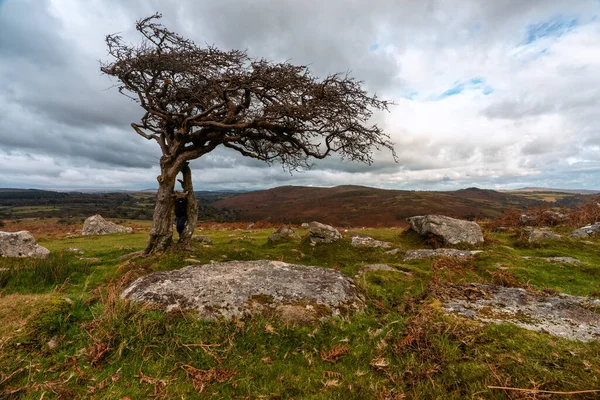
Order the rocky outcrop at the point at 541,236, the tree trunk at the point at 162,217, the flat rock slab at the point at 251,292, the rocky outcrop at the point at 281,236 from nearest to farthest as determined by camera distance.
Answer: the flat rock slab at the point at 251,292 → the tree trunk at the point at 162,217 → the rocky outcrop at the point at 541,236 → the rocky outcrop at the point at 281,236

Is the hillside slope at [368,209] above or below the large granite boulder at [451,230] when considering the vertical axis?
below

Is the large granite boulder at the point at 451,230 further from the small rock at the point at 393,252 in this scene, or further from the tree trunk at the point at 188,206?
the tree trunk at the point at 188,206

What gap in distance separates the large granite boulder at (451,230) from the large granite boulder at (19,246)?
2116 cm

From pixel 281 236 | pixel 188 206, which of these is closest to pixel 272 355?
pixel 188 206

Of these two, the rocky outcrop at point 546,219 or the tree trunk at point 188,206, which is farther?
the rocky outcrop at point 546,219

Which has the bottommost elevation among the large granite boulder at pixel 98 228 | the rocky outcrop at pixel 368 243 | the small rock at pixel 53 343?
the large granite boulder at pixel 98 228

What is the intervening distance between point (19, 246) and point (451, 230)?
76.9 ft

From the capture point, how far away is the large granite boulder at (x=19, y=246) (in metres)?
13.8

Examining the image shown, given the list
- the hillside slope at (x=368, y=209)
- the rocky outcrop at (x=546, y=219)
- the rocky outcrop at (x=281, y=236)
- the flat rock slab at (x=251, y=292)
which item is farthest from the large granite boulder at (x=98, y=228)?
the rocky outcrop at (x=546, y=219)

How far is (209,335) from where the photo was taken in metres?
4.93

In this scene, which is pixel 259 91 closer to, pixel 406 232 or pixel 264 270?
pixel 264 270

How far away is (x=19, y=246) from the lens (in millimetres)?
14164

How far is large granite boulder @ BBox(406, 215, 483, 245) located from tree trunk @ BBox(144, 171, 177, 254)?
1484 cm

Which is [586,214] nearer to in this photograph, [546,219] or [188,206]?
[546,219]
